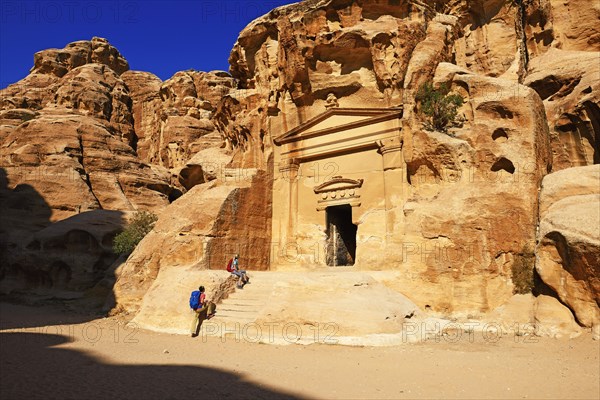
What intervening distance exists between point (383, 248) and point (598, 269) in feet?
22.8

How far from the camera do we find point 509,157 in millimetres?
12438

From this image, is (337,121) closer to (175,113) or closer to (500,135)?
(500,135)

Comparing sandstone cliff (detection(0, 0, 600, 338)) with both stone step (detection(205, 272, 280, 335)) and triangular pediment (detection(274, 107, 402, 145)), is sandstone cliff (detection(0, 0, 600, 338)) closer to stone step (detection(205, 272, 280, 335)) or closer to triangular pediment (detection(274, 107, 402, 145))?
triangular pediment (detection(274, 107, 402, 145))

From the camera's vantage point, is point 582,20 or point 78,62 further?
point 78,62

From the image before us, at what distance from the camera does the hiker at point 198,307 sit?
11.0 meters

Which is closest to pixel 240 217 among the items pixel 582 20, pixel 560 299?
pixel 560 299

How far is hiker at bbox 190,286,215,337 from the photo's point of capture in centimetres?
1104

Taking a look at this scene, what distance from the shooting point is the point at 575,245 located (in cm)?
943

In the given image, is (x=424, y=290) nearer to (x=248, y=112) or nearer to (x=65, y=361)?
(x=65, y=361)

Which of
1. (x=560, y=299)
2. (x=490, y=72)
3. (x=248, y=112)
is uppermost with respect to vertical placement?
(x=490, y=72)

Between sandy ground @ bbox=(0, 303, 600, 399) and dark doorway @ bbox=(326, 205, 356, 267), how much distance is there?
7926 mm

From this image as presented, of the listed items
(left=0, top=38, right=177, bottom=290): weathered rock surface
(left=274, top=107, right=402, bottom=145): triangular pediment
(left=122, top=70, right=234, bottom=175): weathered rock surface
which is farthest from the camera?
(left=122, top=70, right=234, bottom=175): weathered rock surface

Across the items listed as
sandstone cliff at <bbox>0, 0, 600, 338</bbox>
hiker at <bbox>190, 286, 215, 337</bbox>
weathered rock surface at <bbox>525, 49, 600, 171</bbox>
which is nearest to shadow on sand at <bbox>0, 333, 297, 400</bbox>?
hiker at <bbox>190, 286, 215, 337</bbox>

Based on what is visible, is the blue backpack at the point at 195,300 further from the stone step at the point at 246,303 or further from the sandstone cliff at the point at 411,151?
the sandstone cliff at the point at 411,151
